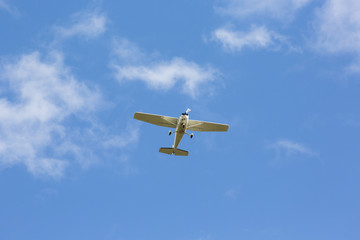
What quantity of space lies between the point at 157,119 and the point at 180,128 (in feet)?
11.5

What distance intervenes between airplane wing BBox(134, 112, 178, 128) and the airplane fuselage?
1.51m

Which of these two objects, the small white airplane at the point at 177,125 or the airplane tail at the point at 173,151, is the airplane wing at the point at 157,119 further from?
the airplane tail at the point at 173,151

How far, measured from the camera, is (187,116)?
188ft

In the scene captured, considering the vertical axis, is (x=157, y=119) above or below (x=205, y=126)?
below

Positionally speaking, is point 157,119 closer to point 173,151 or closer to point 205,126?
point 173,151

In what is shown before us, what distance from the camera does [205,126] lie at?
61.2m

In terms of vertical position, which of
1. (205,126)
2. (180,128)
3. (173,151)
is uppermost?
(205,126)

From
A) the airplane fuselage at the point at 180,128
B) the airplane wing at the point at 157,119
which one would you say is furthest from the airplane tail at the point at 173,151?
the airplane wing at the point at 157,119

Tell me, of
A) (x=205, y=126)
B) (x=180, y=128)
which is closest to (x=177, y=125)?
(x=180, y=128)

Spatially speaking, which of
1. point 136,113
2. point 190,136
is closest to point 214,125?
point 190,136

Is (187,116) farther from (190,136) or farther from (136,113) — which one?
(136,113)

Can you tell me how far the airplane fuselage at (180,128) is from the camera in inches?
2256

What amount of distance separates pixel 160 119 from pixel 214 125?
649cm

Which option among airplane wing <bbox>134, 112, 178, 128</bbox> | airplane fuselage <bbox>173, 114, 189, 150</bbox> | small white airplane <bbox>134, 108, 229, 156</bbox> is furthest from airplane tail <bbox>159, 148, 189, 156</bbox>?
airplane wing <bbox>134, 112, 178, 128</bbox>
